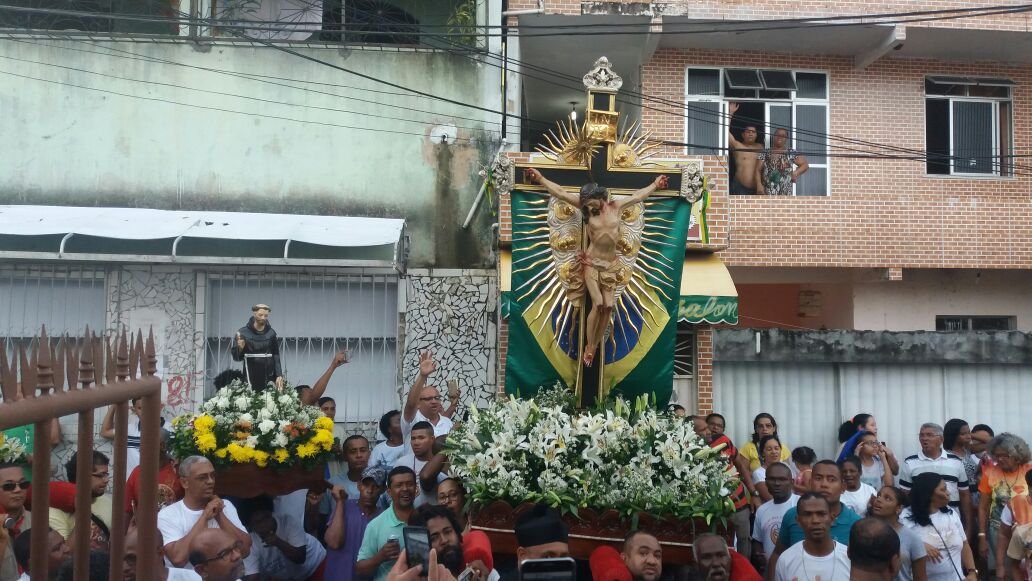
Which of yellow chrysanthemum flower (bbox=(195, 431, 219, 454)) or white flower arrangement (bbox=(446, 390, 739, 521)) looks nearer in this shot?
white flower arrangement (bbox=(446, 390, 739, 521))

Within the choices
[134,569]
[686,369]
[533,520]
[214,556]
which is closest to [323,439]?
[533,520]

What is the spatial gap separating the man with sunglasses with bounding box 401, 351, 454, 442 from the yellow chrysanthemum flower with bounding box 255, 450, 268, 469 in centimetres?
151

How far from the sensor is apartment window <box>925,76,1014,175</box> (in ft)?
45.2

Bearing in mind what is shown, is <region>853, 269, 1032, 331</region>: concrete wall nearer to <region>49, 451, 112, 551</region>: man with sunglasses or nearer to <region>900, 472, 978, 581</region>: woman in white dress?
<region>900, 472, 978, 581</region>: woman in white dress

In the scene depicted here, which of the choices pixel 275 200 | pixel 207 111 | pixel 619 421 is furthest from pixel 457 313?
pixel 619 421

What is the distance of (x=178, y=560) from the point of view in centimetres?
496

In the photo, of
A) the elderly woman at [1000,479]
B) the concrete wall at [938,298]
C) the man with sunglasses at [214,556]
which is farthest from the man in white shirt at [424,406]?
the concrete wall at [938,298]

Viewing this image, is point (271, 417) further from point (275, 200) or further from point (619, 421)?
point (275, 200)

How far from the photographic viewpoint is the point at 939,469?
802 cm

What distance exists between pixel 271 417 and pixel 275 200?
518 cm

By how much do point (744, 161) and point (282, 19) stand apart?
19.1 ft

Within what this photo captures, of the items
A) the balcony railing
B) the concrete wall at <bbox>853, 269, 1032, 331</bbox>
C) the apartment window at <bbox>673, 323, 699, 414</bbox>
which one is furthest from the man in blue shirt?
the concrete wall at <bbox>853, 269, 1032, 331</bbox>

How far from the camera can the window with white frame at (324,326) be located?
35.6 feet

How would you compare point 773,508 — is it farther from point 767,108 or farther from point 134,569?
point 767,108
